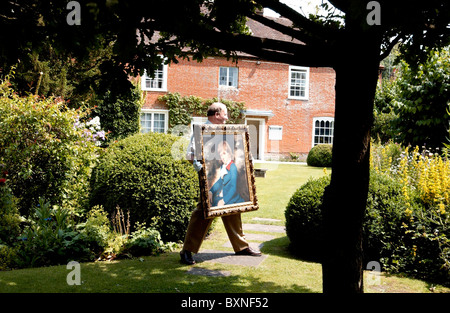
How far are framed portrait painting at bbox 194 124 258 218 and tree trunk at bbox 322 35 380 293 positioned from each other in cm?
202

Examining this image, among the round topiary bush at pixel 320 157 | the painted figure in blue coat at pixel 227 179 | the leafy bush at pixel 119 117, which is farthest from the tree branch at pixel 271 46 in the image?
the round topiary bush at pixel 320 157

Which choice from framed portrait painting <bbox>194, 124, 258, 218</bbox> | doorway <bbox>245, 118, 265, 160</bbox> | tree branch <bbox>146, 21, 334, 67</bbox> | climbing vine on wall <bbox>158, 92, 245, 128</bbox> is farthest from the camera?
doorway <bbox>245, 118, 265, 160</bbox>

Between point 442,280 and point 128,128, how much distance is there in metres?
14.4

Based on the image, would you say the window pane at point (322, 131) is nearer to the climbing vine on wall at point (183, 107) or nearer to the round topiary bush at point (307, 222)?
the climbing vine on wall at point (183, 107)

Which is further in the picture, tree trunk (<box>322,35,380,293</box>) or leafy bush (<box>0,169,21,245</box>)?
leafy bush (<box>0,169,21,245</box>)

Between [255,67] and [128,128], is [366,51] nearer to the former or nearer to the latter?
[128,128]

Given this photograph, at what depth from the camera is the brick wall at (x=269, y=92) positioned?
2362 centimetres

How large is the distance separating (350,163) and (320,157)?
1881 cm

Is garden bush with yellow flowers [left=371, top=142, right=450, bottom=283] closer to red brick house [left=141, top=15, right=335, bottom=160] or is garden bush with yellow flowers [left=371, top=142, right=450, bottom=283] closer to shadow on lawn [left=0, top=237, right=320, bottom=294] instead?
shadow on lawn [left=0, top=237, right=320, bottom=294]

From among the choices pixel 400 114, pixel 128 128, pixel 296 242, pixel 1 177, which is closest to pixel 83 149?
pixel 1 177

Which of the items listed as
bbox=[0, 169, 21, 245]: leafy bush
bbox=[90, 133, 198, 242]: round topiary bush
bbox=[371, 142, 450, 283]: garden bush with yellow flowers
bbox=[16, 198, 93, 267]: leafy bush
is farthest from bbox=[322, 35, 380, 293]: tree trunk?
bbox=[0, 169, 21, 245]: leafy bush

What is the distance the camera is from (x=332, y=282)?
10.3 ft

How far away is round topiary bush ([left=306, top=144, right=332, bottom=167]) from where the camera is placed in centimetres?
2128

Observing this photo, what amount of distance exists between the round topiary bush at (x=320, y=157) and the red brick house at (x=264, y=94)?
329cm
